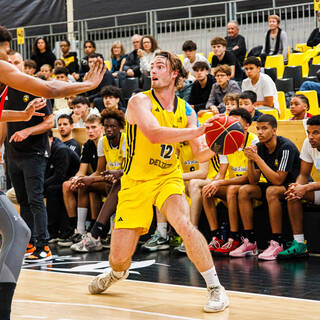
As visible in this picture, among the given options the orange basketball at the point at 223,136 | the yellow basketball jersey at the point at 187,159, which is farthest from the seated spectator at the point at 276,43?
the orange basketball at the point at 223,136

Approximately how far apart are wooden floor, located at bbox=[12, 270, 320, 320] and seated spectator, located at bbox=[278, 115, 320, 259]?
1827 mm

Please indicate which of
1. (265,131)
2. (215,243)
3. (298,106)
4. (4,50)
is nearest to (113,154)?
(215,243)

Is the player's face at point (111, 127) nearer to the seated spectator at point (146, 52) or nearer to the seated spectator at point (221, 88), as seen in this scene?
the seated spectator at point (221, 88)

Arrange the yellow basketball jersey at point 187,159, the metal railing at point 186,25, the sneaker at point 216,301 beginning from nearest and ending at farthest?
the sneaker at point 216,301 → the yellow basketball jersey at point 187,159 → the metal railing at point 186,25

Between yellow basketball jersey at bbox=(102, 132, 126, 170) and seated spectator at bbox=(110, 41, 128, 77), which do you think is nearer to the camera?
→ yellow basketball jersey at bbox=(102, 132, 126, 170)

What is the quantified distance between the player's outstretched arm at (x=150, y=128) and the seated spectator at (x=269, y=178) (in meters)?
2.54

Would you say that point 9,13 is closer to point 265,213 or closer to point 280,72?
point 280,72

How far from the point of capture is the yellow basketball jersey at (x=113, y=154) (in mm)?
8117

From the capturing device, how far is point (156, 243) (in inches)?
306

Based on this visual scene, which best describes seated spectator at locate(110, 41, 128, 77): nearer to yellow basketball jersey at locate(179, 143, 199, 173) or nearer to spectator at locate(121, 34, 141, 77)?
spectator at locate(121, 34, 141, 77)

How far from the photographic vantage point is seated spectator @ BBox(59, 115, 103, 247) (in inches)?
336

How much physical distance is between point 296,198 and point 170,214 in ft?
7.99

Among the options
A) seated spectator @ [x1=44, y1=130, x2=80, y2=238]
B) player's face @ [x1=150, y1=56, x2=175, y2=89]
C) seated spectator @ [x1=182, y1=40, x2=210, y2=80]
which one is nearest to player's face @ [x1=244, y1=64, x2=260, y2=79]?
seated spectator @ [x1=182, y1=40, x2=210, y2=80]

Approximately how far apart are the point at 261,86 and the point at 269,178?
2.42 metres
